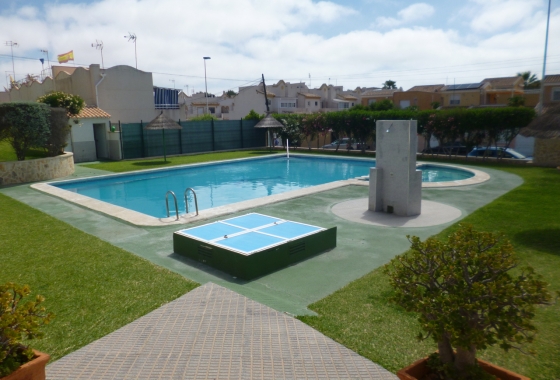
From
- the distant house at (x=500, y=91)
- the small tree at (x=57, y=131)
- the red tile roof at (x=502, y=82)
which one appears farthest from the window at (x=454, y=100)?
the small tree at (x=57, y=131)

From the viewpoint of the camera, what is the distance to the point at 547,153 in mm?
19609

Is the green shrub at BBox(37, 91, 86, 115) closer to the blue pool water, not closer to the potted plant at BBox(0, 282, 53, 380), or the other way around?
the blue pool water

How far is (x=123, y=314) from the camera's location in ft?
17.5

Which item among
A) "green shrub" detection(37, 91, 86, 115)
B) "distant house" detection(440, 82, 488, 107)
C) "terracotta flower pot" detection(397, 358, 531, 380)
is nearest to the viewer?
"terracotta flower pot" detection(397, 358, 531, 380)

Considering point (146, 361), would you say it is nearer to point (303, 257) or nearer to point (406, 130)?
point (303, 257)

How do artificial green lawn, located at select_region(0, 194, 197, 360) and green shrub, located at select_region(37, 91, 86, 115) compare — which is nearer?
artificial green lawn, located at select_region(0, 194, 197, 360)

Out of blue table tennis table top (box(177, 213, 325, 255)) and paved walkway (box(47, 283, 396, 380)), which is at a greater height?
blue table tennis table top (box(177, 213, 325, 255))

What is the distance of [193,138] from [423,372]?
1052 inches

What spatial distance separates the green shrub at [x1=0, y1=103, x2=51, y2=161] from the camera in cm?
1616

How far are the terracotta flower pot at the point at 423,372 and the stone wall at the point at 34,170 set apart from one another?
17.6 meters

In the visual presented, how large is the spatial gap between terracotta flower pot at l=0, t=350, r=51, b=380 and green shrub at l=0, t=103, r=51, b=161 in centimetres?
1573

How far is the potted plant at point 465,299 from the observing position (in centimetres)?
290

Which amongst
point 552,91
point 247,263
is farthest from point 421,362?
point 552,91

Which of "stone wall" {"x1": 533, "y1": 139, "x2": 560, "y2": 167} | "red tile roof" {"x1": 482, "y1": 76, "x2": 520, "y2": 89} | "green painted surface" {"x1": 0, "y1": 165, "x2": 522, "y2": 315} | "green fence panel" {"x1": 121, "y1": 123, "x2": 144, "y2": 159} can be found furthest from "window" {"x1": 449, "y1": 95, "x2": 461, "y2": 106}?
"green painted surface" {"x1": 0, "y1": 165, "x2": 522, "y2": 315}
